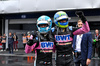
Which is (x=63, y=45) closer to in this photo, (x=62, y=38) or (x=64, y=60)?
(x=62, y=38)

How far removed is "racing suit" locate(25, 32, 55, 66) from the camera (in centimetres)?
354

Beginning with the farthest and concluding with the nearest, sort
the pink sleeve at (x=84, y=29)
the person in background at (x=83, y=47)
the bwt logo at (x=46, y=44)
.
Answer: the person in background at (x=83, y=47) < the bwt logo at (x=46, y=44) < the pink sleeve at (x=84, y=29)

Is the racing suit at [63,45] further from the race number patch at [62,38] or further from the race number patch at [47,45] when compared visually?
the race number patch at [47,45]

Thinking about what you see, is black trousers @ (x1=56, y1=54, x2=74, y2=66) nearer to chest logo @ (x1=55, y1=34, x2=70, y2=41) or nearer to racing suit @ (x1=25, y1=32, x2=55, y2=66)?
racing suit @ (x1=25, y1=32, x2=55, y2=66)

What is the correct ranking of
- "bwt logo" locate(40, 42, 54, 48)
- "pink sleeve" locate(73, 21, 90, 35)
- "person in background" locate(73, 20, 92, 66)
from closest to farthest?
"pink sleeve" locate(73, 21, 90, 35), "bwt logo" locate(40, 42, 54, 48), "person in background" locate(73, 20, 92, 66)

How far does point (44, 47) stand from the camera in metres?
3.55

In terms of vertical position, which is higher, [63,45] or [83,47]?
[63,45]

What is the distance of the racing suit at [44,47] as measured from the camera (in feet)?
11.6

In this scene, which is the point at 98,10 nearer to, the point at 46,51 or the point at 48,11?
the point at 48,11

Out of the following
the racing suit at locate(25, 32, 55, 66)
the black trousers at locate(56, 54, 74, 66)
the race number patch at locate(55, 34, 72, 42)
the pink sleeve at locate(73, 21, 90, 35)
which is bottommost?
the black trousers at locate(56, 54, 74, 66)

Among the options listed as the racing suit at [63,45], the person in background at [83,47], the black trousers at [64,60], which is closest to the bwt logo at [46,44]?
the racing suit at [63,45]

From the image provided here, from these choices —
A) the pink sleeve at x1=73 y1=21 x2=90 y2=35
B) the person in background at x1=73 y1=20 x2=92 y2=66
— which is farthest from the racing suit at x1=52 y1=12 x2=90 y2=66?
the person in background at x1=73 y1=20 x2=92 y2=66

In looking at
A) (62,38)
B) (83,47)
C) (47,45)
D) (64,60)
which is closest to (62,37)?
(62,38)

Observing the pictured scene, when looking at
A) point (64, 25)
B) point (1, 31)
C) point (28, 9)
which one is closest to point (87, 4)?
point (28, 9)
